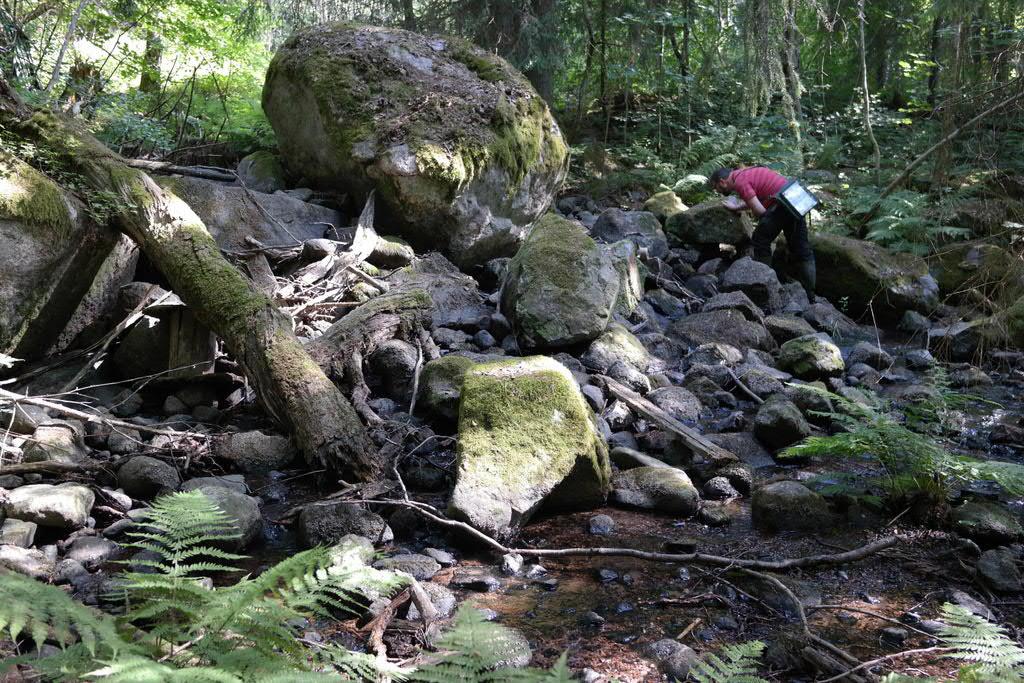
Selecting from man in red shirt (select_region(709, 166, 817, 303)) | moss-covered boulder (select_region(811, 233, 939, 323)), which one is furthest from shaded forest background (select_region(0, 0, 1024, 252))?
man in red shirt (select_region(709, 166, 817, 303))

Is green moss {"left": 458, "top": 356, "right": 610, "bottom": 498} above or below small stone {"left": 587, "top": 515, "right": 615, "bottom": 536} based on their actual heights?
above

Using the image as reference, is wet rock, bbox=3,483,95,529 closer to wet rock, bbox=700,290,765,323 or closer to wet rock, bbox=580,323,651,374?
wet rock, bbox=580,323,651,374

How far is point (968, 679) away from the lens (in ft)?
7.02

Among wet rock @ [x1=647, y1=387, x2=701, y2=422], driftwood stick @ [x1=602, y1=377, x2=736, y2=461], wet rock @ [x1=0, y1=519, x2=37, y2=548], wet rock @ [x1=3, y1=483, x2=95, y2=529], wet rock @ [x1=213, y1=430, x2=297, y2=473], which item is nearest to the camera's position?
wet rock @ [x1=0, y1=519, x2=37, y2=548]

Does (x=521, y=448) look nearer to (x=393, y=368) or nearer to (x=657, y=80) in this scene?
(x=393, y=368)

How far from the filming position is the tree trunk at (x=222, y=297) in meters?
4.69

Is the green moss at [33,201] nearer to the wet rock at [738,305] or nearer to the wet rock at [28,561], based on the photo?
the wet rock at [28,561]

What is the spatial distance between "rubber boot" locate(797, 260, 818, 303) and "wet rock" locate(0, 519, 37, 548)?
8.96 meters

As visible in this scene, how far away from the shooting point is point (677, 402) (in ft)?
20.9

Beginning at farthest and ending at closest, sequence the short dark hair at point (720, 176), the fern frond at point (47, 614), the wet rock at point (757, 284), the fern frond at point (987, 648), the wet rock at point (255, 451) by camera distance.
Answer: the short dark hair at point (720, 176), the wet rock at point (757, 284), the wet rock at point (255, 451), the fern frond at point (987, 648), the fern frond at point (47, 614)

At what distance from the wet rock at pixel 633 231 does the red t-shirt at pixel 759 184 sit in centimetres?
118

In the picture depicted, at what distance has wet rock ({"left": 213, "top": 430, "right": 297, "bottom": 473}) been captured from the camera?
194 inches

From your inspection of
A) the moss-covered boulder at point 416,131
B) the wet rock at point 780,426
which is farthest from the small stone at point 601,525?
the moss-covered boulder at point 416,131

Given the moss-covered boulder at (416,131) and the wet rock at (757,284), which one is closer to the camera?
the moss-covered boulder at (416,131)
